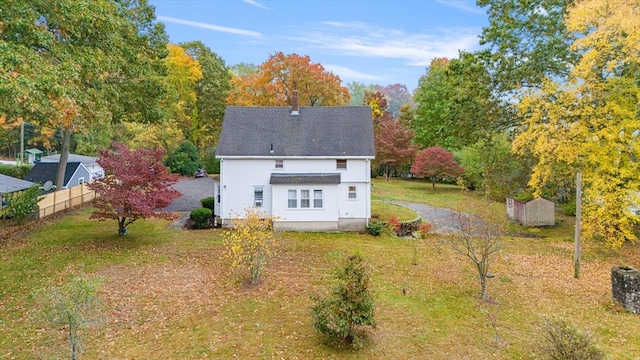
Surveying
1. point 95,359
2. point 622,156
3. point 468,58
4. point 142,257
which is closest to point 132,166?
point 142,257

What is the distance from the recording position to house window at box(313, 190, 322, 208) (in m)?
21.0

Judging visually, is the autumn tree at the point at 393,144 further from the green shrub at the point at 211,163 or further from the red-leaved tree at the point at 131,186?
the red-leaved tree at the point at 131,186

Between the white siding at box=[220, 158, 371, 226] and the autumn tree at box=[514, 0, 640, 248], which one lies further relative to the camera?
the white siding at box=[220, 158, 371, 226]

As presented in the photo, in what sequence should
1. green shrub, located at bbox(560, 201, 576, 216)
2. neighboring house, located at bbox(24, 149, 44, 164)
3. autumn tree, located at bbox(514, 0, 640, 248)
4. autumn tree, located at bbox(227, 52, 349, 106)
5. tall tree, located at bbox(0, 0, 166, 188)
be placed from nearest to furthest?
tall tree, located at bbox(0, 0, 166, 188)
autumn tree, located at bbox(514, 0, 640, 248)
green shrub, located at bbox(560, 201, 576, 216)
autumn tree, located at bbox(227, 52, 349, 106)
neighboring house, located at bbox(24, 149, 44, 164)

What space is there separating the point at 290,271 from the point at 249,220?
114 inches

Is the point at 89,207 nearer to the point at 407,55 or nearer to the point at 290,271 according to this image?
the point at 290,271

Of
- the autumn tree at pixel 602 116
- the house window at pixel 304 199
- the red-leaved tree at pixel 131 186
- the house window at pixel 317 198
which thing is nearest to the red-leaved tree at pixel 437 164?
the autumn tree at pixel 602 116

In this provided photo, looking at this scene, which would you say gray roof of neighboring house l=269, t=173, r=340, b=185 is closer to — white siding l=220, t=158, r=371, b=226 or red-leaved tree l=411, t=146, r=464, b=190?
white siding l=220, t=158, r=371, b=226

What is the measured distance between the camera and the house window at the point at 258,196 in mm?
21434

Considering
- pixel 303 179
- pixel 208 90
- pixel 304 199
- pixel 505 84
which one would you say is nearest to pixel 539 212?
pixel 505 84

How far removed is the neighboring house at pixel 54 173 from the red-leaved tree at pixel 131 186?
20.1 metres

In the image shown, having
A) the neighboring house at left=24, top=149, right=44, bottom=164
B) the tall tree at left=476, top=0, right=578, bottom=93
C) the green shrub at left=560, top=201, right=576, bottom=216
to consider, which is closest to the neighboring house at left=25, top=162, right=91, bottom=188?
the neighboring house at left=24, top=149, right=44, bottom=164

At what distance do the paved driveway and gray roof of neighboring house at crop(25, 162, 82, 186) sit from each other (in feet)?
29.7

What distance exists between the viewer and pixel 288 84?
4091 cm
